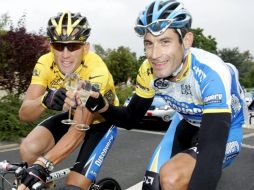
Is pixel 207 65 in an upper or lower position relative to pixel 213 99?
upper

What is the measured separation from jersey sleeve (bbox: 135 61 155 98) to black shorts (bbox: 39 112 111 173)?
1.83ft

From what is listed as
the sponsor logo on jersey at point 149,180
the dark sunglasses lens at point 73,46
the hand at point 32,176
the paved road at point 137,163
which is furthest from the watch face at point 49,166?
the paved road at point 137,163

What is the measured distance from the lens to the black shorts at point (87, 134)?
3.44 m

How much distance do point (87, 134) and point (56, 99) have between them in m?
1.02

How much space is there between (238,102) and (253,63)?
105825 millimetres

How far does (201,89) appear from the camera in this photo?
278cm

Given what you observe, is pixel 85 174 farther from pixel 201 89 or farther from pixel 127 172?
pixel 127 172

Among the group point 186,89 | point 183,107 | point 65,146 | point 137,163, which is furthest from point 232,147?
point 137,163

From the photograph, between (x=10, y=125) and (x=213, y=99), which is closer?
(x=213, y=99)

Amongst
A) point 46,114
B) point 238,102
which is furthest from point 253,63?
point 238,102

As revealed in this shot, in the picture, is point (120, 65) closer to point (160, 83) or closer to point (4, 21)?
point (4, 21)

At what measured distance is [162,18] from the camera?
8.93ft

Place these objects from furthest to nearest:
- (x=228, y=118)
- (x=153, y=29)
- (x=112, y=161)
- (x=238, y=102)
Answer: (x=112, y=161), (x=238, y=102), (x=153, y=29), (x=228, y=118)

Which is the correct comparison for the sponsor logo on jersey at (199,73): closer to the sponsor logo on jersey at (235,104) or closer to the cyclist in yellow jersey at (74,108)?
the sponsor logo on jersey at (235,104)
